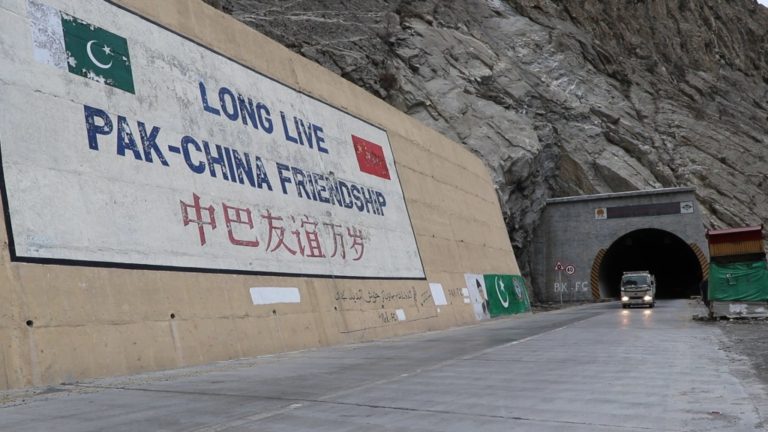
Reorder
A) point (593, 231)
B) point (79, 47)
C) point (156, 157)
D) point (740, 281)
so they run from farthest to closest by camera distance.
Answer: point (593, 231)
point (740, 281)
point (156, 157)
point (79, 47)

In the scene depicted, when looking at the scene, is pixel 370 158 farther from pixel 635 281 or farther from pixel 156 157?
pixel 635 281

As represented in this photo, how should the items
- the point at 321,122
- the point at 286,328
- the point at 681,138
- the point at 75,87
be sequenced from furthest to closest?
the point at 681,138
the point at 321,122
the point at 286,328
the point at 75,87

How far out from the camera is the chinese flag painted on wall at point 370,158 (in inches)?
883

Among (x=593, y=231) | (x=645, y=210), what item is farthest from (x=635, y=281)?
(x=645, y=210)

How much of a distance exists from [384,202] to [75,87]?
40.1ft

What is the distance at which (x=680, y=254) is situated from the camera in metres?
60.5

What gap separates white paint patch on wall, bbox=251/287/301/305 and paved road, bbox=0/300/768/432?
1.57 meters

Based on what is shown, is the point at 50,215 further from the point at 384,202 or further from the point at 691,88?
the point at 691,88

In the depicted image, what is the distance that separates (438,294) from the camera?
80.6ft

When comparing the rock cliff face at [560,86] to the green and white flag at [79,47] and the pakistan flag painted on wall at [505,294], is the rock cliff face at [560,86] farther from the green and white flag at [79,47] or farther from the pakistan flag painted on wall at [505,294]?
the green and white flag at [79,47]

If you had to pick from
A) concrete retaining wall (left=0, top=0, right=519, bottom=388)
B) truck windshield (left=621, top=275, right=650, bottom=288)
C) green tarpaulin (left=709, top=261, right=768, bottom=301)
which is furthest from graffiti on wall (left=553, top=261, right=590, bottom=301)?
green tarpaulin (left=709, top=261, right=768, bottom=301)

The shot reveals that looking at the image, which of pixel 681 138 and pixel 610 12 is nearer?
pixel 681 138

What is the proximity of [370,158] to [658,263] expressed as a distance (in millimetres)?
49143

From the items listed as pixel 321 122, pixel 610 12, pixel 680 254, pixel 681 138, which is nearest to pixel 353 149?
pixel 321 122
